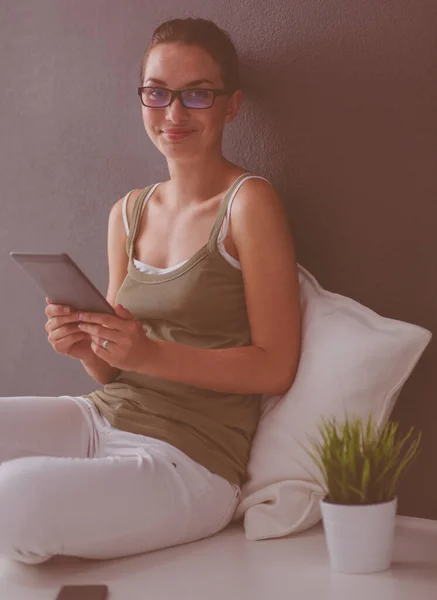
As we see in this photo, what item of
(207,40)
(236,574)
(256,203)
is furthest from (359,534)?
(207,40)

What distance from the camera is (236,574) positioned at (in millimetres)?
1770

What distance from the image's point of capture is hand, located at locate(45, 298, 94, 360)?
6.43ft

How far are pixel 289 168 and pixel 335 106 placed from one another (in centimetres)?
19

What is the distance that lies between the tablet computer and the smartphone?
0.55 m

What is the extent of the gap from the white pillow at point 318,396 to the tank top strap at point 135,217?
1.63 ft

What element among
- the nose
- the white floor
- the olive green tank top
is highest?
the nose

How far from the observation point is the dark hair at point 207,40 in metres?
2.16

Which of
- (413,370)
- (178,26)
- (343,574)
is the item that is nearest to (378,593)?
(343,574)

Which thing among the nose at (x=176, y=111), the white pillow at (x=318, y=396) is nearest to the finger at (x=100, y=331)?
the white pillow at (x=318, y=396)

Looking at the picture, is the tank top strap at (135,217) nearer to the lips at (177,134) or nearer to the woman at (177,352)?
the woman at (177,352)

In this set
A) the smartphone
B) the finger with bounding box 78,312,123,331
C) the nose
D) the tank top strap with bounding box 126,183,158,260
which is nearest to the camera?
the smartphone

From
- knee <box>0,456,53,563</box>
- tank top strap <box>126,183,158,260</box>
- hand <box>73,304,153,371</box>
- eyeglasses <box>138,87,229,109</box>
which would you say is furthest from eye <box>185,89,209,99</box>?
knee <box>0,456,53,563</box>

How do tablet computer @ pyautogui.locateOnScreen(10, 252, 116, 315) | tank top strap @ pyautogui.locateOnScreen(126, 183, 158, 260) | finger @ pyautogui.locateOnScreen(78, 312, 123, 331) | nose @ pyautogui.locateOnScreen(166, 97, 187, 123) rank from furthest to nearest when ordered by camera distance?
1. tank top strap @ pyautogui.locateOnScreen(126, 183, 158, 260)
2. nose @ pyautogui.locateOnScreen(166, 97, 187, 123)
3. finger @ pyautogui.locateOnScreen(78, 312, 123, 331)
4. tablet computer @ pyautogui.locateOnScreen(10, 252, 116, 315)

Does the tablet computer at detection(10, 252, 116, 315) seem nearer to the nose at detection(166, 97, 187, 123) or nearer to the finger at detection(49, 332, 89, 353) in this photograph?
the finger at detection(49, 332, 89, 353)
